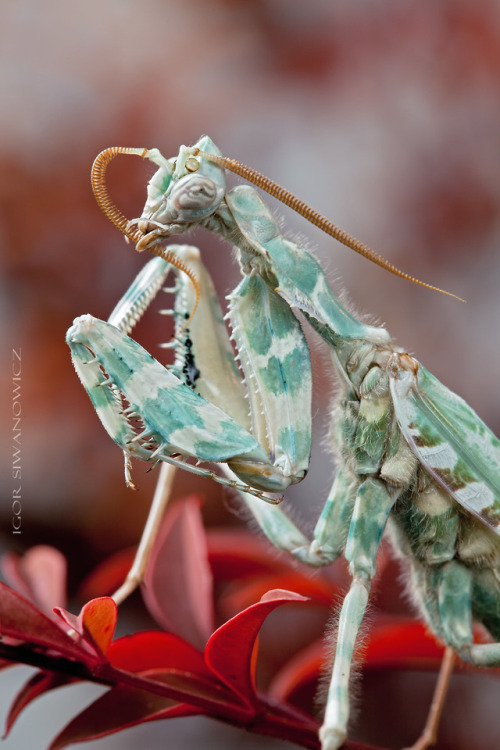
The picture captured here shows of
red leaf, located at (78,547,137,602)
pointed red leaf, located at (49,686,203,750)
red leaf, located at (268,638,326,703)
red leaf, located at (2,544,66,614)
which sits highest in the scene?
red leaf, located at (2,544,66,614)

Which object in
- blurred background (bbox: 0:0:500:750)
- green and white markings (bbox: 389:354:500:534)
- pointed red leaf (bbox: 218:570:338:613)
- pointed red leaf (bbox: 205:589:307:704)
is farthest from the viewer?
blurred background (bbox: 0:0:500:750)

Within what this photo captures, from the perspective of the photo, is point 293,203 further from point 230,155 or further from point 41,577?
point 230,155

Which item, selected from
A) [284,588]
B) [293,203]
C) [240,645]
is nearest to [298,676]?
[284,588]

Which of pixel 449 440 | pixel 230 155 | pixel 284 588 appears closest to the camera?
pixel 449 440

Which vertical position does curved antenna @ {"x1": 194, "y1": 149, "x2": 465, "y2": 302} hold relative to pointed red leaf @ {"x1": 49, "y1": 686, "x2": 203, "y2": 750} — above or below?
above

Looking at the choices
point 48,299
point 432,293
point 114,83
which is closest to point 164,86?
point 114,83

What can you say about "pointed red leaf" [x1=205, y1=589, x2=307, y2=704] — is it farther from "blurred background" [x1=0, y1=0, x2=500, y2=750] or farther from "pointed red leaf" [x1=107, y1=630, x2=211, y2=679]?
"blurred background" [x1=0, y1=0, x2=500, y2=750]

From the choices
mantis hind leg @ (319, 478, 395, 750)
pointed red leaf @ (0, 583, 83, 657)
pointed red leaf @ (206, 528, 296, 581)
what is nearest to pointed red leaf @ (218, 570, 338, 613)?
pointed red leaf @ (206, 528, 296, 581)
